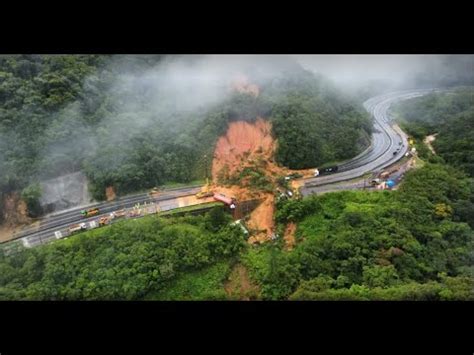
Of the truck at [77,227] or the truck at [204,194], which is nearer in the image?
the truck at [77,227]

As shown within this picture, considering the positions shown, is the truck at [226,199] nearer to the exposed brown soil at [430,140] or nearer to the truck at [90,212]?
the truck at [90,212]

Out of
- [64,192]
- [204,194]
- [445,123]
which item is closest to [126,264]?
[204,194]

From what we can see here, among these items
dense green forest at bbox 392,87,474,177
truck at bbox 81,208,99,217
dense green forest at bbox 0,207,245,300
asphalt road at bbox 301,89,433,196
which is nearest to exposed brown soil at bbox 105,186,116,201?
truck at bbox 81,208,99,217

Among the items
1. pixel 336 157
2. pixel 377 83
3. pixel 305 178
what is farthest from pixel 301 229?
pixel 377 83

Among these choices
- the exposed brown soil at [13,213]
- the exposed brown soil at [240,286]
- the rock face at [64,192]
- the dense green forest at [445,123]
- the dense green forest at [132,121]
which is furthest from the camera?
the dense green forest at [445,123]

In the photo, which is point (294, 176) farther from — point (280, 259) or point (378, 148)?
point (378, 148)

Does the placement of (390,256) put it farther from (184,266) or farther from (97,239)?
(97,239)

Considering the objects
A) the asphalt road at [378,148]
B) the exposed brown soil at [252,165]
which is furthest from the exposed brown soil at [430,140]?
the exposed brown soil at [252,165]
